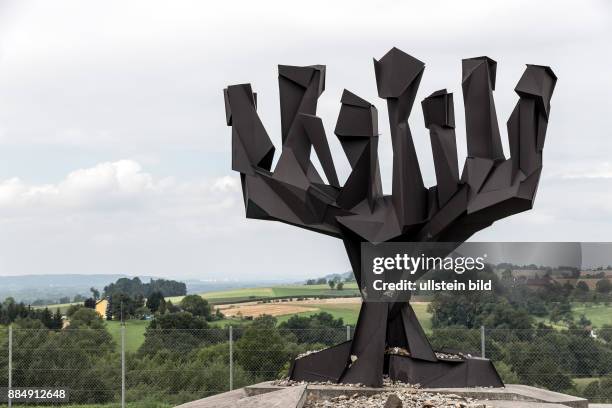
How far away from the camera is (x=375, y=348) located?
30.9ft

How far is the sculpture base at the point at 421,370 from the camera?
30.9ft

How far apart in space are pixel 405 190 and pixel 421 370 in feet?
7.13

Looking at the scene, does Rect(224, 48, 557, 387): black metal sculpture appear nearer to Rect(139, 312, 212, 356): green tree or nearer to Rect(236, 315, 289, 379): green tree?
Rect(236, 315, 289, 379): green tree

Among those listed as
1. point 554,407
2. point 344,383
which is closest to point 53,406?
point 344,383

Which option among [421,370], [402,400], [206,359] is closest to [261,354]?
[206,359]

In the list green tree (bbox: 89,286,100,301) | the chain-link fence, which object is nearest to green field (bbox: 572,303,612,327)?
the chain-link fence

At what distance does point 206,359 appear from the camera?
13523 mm

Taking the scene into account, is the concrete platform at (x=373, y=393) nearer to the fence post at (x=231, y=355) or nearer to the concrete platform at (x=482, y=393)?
the concrete platform at (x=482, y=393)

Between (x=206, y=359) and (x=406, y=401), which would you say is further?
(x=206, y=359)

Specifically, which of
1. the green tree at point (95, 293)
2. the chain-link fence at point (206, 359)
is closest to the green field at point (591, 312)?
the chain-link fence at point (206, 359)

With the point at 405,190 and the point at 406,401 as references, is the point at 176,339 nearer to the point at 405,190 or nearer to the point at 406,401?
the point at 405,190

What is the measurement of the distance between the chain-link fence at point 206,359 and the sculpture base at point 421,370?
2.54 m

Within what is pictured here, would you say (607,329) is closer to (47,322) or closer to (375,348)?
(375,348)

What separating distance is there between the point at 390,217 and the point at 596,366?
20.8 feet
